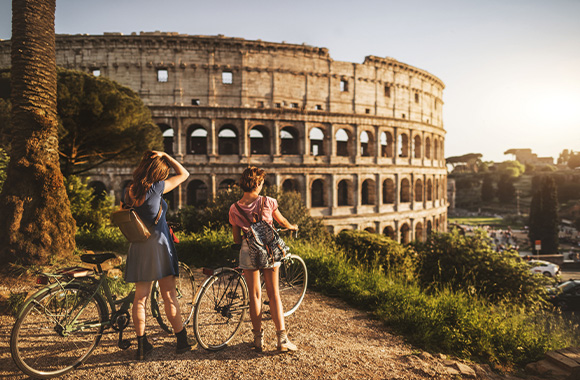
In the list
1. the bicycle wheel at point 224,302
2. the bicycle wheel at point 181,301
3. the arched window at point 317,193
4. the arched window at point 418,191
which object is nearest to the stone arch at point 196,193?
the arched window at point 317,193

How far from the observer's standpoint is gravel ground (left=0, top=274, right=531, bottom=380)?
2.72 metres

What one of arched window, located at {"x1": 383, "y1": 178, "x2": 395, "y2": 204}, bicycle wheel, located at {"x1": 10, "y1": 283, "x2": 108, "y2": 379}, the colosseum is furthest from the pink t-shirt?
arched window, located at {"x1": 383, "y1": 178, "x2": 395, "y2": 204}

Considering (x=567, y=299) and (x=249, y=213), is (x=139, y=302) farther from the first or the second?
(x=567, y=299)

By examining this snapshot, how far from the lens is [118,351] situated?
120 inches

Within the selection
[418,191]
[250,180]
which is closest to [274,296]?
[250,180]

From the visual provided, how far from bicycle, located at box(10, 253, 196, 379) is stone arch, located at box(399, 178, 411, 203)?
2485 cm

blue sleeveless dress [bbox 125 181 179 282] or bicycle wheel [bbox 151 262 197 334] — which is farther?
bicycle wheel [bbox 151 262 197 334]

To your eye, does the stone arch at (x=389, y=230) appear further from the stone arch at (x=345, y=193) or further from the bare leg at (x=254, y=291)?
the bare leg at (x=254, y=291)

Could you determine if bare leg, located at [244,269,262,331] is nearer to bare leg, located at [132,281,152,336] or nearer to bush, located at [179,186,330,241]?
bare leg, located at [132,281,152,336]

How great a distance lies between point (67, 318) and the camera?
107 inches

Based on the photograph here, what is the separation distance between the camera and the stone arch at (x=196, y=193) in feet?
72.3

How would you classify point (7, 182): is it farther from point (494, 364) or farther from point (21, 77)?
point (494, 364)

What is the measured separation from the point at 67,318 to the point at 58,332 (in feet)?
0.39

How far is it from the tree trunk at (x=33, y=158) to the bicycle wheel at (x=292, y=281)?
3779mm
